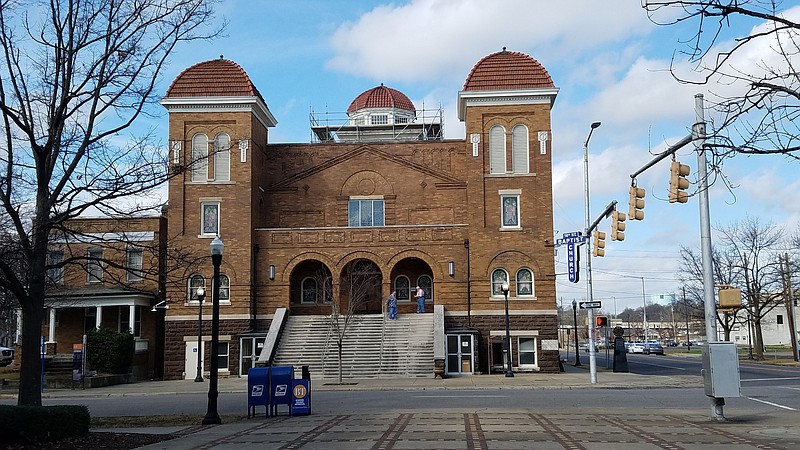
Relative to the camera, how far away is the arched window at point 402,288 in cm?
4241

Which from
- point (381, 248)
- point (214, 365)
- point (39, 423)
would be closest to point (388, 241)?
→ point (381, 248)

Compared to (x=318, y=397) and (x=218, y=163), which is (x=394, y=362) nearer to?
(x=318, y=397)

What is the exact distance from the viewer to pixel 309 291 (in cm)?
4291

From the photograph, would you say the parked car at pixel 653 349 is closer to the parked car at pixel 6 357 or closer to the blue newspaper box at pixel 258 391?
the parked car at pixel 6 357

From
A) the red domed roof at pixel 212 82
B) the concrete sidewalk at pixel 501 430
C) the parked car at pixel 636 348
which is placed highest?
the red domed roof at pixel 212 82

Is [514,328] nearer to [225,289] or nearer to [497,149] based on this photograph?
[497,149]

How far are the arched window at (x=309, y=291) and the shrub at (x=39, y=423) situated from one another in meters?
27.8

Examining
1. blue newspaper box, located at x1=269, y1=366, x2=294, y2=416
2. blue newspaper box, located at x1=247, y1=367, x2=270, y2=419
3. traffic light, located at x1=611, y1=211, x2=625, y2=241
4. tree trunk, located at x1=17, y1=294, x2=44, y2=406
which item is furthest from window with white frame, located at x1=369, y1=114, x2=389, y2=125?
tree trunk, located at x1=17, y1=294, x2=44, y2=406

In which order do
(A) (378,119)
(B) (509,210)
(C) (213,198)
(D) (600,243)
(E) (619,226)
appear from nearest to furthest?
1. (E) (619,226)
2. (D) (600,243)
3. (B) (509,210)
4. (C) (213,198)
5. (A) (378,119)

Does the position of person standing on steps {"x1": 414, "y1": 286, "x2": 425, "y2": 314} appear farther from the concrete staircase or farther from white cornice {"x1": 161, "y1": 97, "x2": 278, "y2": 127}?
white cornice {"x1": 161, "y1": 97, "x2": 278, "y2": 127}

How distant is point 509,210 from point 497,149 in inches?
122

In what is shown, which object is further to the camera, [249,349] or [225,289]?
[225,289]

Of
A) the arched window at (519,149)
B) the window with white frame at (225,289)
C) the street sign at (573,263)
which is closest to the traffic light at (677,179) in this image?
the street sign at (573,263)

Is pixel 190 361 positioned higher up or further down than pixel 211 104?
further down
